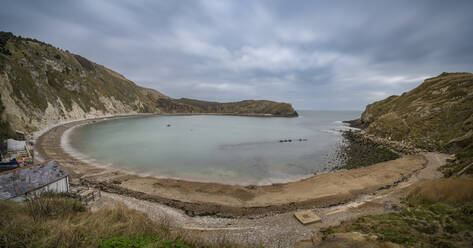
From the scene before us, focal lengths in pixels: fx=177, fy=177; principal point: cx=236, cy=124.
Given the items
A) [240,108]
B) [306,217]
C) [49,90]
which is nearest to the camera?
[306,217]

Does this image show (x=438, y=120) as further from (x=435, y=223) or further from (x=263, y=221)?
(x=263, y=221)

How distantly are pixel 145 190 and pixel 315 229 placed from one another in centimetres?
1320

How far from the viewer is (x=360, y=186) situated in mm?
15664

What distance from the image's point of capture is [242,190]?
15672 mm

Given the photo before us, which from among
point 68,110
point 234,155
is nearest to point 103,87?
point 68,110

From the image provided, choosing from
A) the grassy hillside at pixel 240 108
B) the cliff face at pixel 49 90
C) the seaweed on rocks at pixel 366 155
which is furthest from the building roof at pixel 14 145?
the grassy hillside at pixel 240 108

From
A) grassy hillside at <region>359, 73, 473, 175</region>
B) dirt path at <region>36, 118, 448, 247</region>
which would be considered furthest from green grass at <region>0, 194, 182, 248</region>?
grassy hillside at <region>359, 73, 473, 175</region>

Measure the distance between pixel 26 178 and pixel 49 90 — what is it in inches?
2599

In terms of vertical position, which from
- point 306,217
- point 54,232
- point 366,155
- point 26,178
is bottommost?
point 306,217

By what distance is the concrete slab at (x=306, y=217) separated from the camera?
33.7 feet

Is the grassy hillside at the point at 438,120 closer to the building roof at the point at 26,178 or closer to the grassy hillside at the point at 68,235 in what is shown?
the grassy hillside at the point at 68,235

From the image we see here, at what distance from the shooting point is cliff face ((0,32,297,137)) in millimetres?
37781

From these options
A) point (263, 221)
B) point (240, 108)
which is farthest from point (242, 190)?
point (240, 108)

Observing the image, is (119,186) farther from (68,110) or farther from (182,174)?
(68,110)
